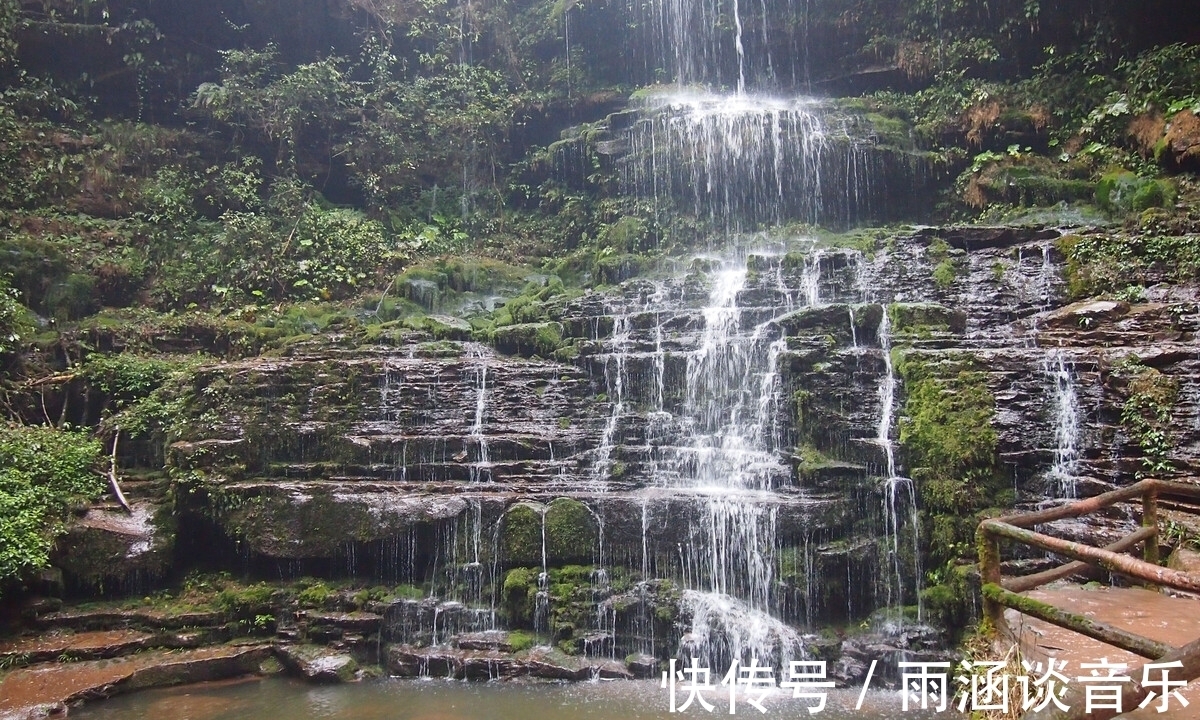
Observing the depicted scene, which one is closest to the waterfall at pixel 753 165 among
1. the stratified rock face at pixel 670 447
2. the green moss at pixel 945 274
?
the stratified rock face at pixel 670 447

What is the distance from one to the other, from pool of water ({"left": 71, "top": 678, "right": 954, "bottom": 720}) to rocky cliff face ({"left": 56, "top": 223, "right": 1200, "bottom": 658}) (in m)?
A: 0.80

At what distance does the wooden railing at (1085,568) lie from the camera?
263cm

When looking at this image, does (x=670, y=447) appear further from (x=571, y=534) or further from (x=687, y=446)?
(x=571, y=534)

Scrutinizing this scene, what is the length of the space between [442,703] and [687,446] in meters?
4.46

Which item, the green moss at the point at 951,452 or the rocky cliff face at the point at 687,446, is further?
the rocky cliff face at the point at 687,446

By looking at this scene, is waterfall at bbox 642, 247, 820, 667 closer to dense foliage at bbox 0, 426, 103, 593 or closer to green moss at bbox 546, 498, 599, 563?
green moss at bbox 546, 498, 599, 563

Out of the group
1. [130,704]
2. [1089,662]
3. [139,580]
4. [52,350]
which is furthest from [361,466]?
[1089,662]

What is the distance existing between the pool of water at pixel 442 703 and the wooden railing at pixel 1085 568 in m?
2.84

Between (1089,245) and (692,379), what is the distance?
20.3ft

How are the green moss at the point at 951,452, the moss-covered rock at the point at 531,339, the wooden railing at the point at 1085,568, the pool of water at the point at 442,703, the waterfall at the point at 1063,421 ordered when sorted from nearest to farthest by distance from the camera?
1. the wooden railing at the point at 1085,568
2. the pool of water at the point at 442,703
3. the green moss at the point at 951,452
4. the waterfall at the point at 1063,421
5. the moss-covered rock at the point at 531,339

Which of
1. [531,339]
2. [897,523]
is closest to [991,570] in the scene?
[897,523]

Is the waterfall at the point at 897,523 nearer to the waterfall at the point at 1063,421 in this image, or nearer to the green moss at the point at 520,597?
→ the waterfall at the point at 1063,421

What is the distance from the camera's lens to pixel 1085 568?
4629mm

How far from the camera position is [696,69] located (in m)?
19.7
